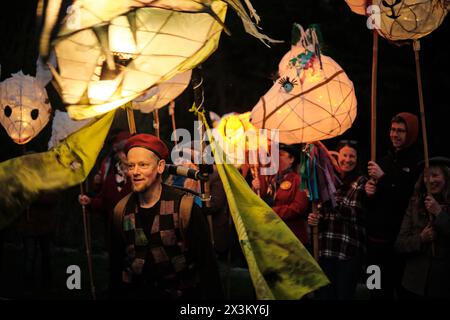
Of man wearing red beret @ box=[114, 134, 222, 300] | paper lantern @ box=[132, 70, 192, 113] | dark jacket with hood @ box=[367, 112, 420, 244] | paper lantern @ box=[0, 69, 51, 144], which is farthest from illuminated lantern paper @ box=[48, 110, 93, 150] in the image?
dark jacket with hood @ box=[367, 112, 420, 244]

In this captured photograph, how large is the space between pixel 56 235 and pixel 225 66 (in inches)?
211

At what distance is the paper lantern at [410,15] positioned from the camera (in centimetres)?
558

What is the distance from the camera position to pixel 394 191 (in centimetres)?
626

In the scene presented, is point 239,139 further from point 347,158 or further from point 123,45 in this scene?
point 123,45

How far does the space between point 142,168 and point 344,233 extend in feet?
9.41

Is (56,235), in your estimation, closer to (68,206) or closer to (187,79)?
(68,206)

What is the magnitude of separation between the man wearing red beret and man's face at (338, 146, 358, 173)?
112 inches

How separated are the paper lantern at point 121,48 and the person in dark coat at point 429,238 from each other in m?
2.73

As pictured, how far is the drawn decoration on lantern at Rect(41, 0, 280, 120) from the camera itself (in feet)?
12.4

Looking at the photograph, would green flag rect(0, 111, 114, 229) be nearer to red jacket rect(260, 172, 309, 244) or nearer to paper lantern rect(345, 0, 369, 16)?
paper lantern rect(345, 0, 369, 16)

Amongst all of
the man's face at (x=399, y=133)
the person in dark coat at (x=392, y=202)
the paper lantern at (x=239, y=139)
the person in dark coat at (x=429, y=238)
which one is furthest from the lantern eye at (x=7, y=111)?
the person in dark coat at (x=429, y=238)

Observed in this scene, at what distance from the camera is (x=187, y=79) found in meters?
6.91

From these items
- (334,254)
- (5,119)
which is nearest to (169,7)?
(334,254)

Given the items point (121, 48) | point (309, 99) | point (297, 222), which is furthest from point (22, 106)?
point (121, 48)
